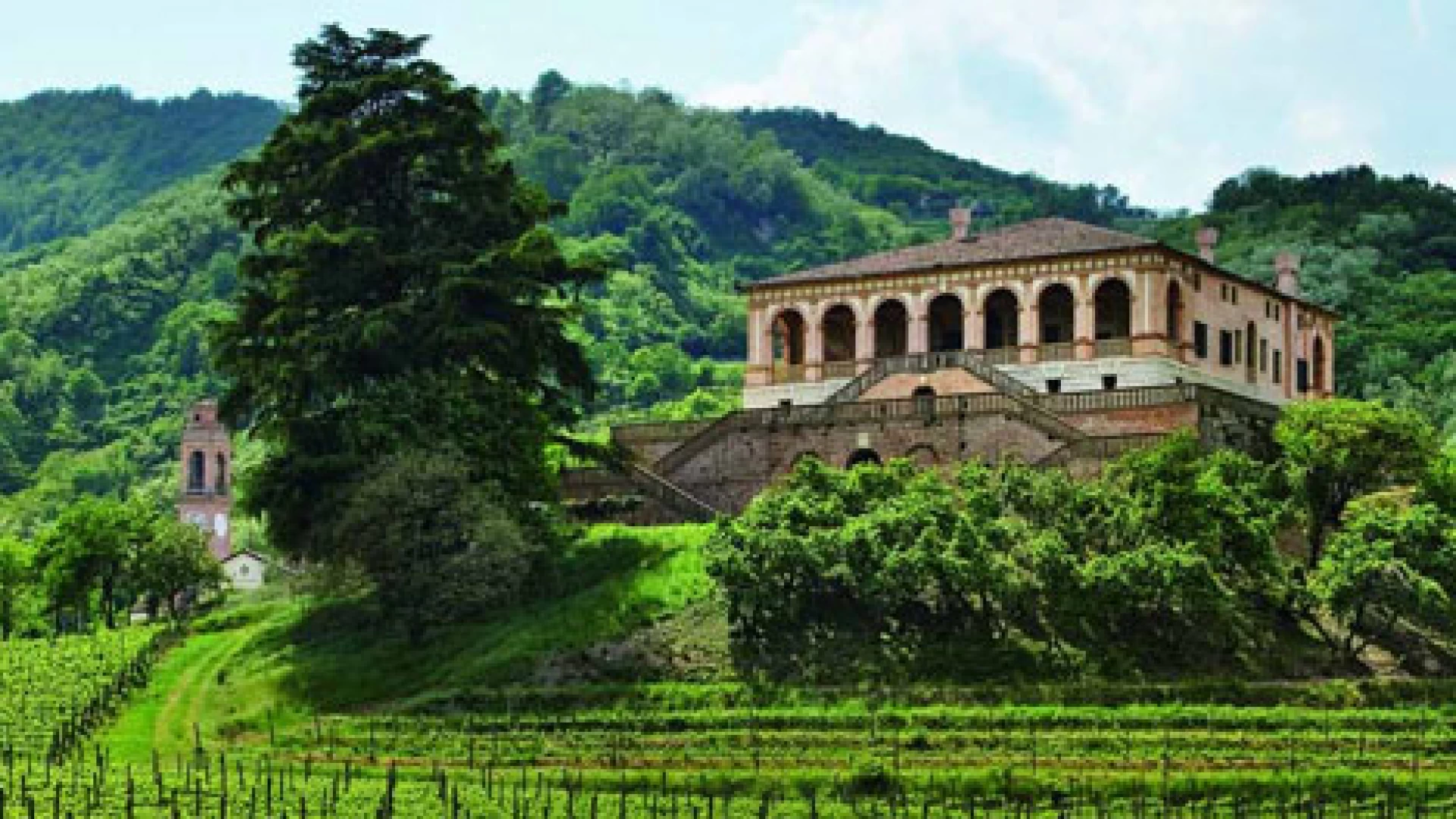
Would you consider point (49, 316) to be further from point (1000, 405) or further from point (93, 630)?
point (1000, 405)

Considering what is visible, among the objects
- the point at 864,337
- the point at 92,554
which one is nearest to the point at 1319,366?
the point at 864,337

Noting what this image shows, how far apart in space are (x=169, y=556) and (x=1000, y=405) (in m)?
30.4

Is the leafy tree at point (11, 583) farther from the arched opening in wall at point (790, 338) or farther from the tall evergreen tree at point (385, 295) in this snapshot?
the arched opening in wall at point (790, 338)

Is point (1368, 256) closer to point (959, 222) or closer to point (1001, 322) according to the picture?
point (959, 222)

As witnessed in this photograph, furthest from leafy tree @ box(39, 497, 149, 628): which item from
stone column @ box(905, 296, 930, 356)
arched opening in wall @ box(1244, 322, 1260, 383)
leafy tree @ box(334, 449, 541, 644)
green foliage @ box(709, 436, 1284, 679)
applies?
arched opening in wall @ box(1244, 322, 1260, 383)

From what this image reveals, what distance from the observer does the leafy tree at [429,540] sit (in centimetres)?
6250

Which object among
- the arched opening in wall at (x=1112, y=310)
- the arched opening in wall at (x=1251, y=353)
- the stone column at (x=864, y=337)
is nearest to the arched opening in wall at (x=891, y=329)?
the stone column at (x=864, y=337)

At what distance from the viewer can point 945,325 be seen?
8056 centimetres

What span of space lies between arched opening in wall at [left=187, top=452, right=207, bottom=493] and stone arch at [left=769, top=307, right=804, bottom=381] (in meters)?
71.2

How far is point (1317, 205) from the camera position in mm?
144000

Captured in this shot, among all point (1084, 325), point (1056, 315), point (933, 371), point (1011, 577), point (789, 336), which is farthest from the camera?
point (789, 336)

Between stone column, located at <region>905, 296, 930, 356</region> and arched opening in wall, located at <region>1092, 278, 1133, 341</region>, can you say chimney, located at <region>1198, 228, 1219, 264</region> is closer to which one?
arched opening in wall, located at <region>1092, 278, 1133, 341</region>

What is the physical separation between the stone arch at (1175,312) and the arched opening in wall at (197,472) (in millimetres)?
82727

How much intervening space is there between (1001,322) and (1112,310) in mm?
3583
